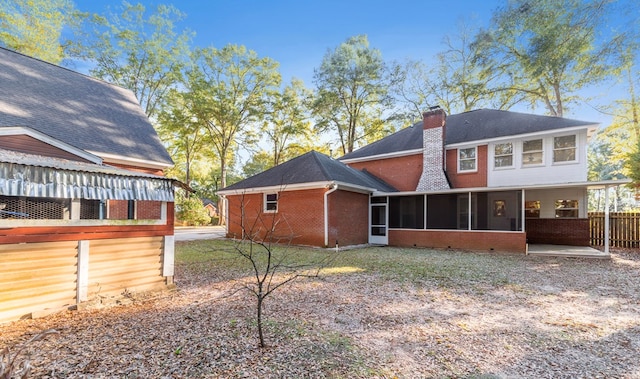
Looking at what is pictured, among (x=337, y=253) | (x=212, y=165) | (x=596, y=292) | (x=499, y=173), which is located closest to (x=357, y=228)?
(x=337, y=253)

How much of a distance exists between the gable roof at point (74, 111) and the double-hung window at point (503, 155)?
49.7 feet

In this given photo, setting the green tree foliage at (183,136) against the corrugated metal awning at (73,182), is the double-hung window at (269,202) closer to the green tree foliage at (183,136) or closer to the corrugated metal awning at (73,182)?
the corrugated metal awning at (73,182)

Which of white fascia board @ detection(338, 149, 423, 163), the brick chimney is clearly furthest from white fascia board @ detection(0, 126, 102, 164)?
the brick chimney

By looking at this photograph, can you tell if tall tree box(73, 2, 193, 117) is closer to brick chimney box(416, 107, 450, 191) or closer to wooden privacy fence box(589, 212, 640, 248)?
brick chimney box(416, 107, 450, 191)

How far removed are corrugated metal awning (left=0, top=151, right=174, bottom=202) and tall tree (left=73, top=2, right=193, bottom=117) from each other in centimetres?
2411

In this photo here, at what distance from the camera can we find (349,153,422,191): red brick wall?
15875 millimetres

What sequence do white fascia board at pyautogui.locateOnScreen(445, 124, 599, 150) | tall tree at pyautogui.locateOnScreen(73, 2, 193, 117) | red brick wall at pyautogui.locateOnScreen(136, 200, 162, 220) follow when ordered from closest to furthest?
red brick wall at pyautogui.locateOnScreen(136, 200, 162, 220) → white fascia board at pyautogui.locateOnScreen(445, 124, 599, 150) → tall tree at pyautogui.locateOnScreen(73, 2, 193, 117)

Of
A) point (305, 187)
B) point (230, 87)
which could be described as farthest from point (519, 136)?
point (230, 87)

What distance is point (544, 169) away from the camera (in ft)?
41.5

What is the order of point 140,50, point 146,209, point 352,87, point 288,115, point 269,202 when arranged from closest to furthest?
point 146,209 → point 269,202 → point 140,50 → point 352,87 → point 288,115

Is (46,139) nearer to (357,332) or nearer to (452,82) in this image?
(357,332)

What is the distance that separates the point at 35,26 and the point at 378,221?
83.8ft

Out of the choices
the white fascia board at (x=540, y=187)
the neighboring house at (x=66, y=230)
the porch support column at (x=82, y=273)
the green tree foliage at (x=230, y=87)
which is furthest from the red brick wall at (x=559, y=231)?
the green tree foliage at (x=230, y=87)

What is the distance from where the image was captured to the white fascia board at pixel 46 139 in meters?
7.56
